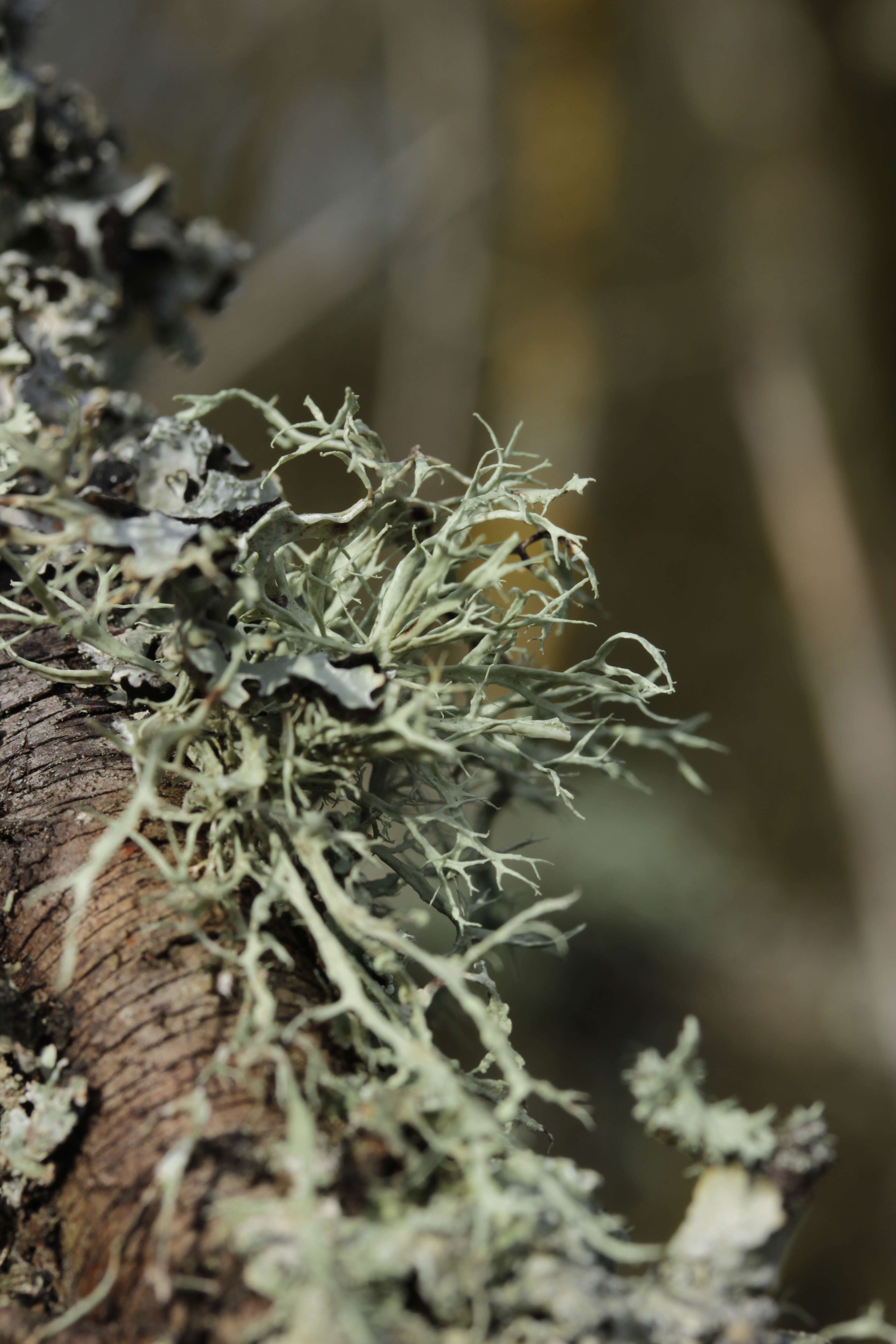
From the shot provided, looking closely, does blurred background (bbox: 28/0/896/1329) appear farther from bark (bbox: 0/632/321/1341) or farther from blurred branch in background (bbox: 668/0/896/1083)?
bark (bbox: 0/632/321/1341)

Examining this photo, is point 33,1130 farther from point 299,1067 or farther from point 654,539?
point 654,539

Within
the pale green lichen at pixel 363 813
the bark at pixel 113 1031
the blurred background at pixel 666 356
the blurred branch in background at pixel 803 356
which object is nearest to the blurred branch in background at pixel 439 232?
the blurred background at pixel 666 356

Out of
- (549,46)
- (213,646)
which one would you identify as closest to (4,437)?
(213,646)

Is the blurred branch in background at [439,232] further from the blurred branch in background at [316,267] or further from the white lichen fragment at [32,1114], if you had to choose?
the white lichen fragment at [32,1114]

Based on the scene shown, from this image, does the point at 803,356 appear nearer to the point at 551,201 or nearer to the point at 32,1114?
the point at 551,201

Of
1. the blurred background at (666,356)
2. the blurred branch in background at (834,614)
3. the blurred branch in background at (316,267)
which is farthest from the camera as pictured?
the blurred branch in background at (316,267)

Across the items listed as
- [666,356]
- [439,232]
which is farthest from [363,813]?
[439,232]

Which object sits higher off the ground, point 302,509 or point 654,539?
point 654,539

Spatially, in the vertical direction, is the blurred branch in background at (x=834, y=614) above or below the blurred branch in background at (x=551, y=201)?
below
